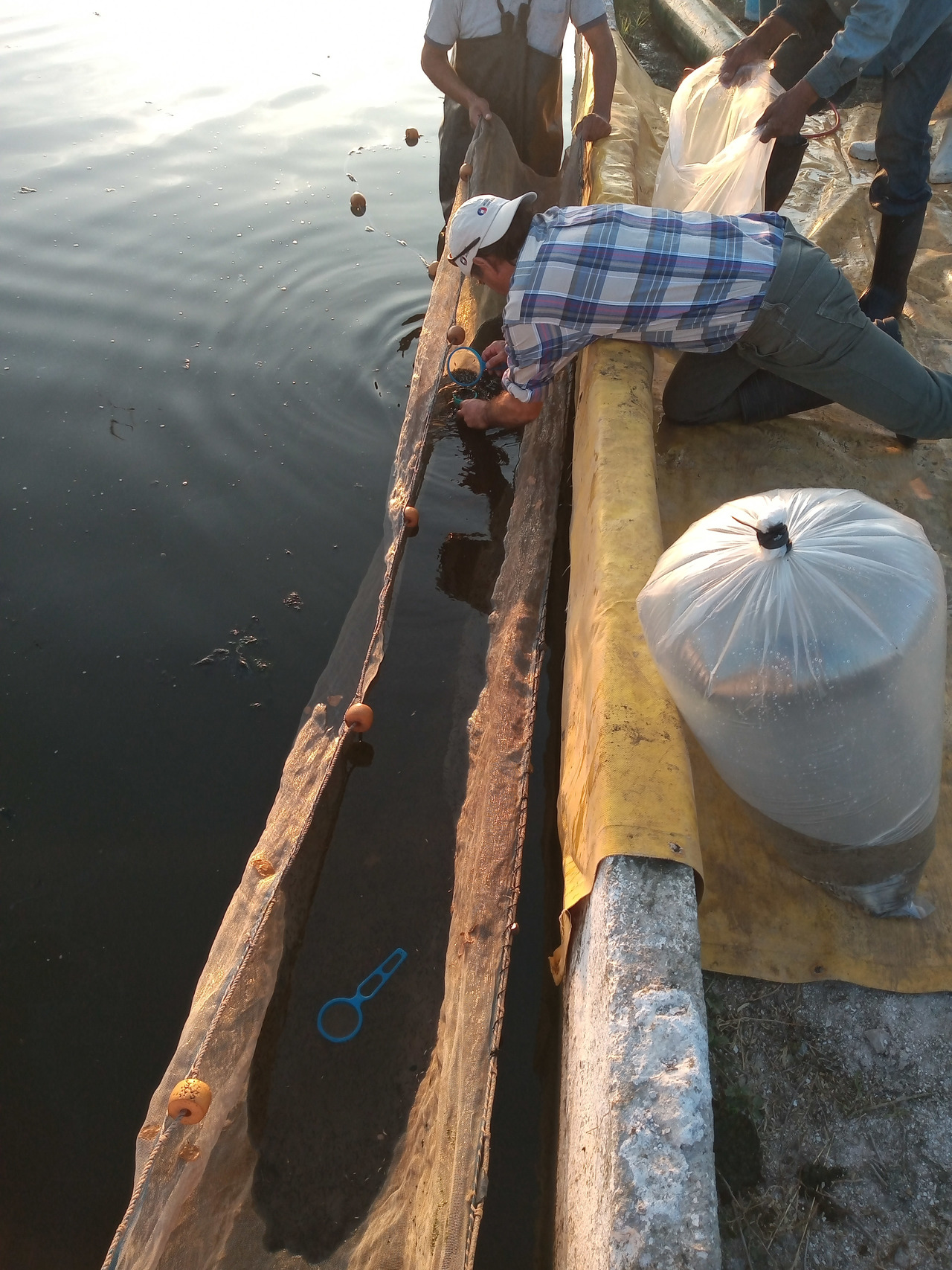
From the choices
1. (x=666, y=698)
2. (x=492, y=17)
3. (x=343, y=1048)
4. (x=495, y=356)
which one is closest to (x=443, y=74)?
(x=492, y=17)

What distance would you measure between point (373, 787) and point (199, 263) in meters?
4.53

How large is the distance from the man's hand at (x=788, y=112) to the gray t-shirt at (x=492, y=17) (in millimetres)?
2078

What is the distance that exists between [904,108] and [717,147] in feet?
2.77

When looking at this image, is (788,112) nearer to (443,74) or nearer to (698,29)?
(443,74)

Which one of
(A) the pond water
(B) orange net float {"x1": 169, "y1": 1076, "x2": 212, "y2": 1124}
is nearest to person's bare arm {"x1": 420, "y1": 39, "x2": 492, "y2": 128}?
(A) the pond water

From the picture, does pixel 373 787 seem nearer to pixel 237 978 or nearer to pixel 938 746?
pixel 237 978

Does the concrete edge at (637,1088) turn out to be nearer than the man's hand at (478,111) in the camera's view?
Yes

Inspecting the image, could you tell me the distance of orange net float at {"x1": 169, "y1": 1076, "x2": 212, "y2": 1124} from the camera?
1754 millimetres

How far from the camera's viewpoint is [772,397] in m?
3.19

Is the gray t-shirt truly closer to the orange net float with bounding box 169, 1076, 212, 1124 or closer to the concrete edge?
the concrete edge


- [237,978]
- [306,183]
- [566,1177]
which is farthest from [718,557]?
[306,183]

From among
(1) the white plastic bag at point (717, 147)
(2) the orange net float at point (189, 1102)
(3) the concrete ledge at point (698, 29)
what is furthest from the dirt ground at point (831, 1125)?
(3) the concrete ledge at point (698, 29)

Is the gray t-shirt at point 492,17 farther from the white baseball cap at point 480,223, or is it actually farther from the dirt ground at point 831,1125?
the dirt ground at point 831,1125

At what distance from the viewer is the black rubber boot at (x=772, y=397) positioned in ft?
10.4
